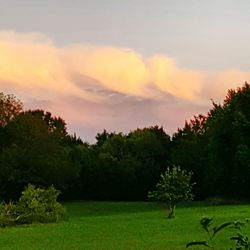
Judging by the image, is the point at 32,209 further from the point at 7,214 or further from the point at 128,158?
the point at 128,158

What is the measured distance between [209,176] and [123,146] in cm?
2155

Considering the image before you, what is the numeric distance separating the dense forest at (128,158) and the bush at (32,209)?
22.1 meters

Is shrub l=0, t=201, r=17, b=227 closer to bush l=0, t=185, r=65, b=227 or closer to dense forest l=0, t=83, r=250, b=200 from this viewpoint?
bush l=0, t=185, r=65, b=227

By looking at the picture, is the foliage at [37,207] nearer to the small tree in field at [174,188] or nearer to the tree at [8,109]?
the small tree in field at [174,188]

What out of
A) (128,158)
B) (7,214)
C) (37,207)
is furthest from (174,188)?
(128,158)

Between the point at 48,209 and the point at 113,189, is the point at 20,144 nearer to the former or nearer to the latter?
the point at 113,189

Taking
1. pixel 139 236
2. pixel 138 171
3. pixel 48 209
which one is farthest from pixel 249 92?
pixel 139 236

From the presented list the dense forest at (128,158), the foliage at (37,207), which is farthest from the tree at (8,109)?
the foliage at (37,207)

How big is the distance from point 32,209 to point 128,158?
42438 millimetres

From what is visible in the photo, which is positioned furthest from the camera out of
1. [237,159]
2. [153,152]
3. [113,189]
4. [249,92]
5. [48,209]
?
[153,152]

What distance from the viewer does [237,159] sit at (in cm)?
6053

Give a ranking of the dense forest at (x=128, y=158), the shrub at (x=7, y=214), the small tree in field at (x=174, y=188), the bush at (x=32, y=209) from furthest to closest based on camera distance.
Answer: the dense forest at (x=128, y=158) → the small tree in field at (x=174, y=188) → the bush at (x=32, y=209) → the shrub at (x=7, y=214)

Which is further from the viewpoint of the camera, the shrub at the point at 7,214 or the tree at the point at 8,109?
the tree at the point at 8,109

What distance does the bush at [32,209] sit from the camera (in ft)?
120
